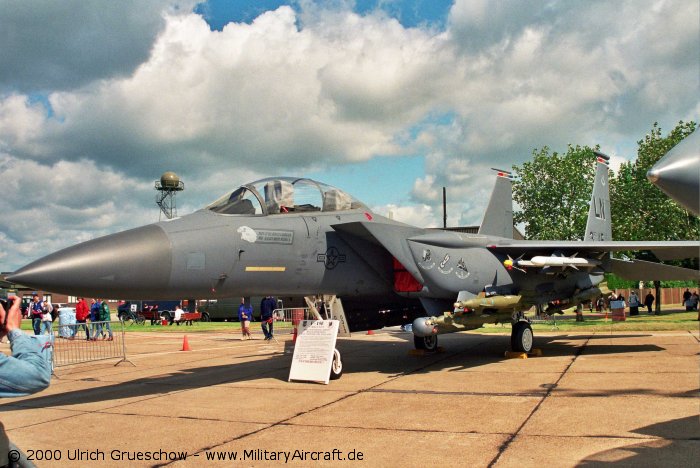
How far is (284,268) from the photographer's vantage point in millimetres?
7480

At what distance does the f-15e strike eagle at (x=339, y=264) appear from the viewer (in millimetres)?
6027

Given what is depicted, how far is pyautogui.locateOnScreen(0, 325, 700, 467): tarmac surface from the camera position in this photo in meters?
4.22

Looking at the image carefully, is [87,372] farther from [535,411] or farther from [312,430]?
[535,411]

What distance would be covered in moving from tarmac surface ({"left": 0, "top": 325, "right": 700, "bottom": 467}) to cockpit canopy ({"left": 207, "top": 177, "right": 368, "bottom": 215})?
2.37 m

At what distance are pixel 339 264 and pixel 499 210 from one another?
6764mm

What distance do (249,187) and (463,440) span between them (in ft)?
14.4

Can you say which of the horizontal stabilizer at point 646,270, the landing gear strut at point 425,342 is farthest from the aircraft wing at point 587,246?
the landing gear strut at point 425,342

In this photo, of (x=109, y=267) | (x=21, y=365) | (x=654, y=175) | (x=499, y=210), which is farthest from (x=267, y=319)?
(x=654, y=175)

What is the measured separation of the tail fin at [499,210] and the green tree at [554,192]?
24383mm

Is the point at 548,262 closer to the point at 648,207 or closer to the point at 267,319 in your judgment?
the point at 267,319

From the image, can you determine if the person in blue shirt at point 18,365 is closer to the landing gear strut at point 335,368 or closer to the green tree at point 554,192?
the landing gear strut at point 335,368

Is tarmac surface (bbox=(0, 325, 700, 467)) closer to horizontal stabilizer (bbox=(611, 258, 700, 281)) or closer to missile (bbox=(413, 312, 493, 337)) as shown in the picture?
missile (bbox=(413, 312, 493, 337))

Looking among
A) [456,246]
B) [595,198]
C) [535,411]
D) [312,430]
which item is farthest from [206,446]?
[595,198]

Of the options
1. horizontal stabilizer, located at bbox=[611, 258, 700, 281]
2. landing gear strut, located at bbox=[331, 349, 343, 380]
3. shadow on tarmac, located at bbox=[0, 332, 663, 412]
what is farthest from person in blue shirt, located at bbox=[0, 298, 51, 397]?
horizontal stabilizer, located at bbox=[611, 258, 700, 281]
